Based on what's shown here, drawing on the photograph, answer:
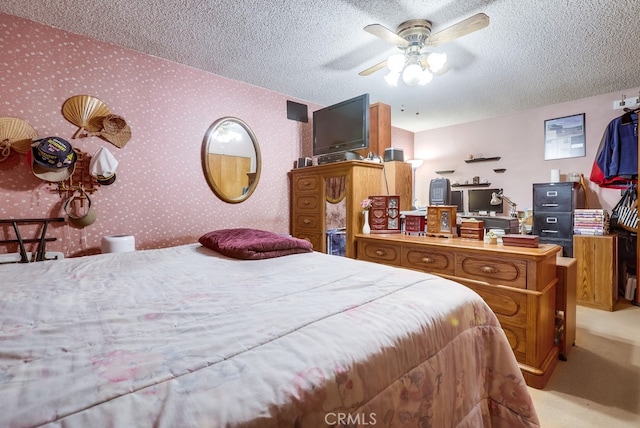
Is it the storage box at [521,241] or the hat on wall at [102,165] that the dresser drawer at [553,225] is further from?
the hat on wall at [102,165]

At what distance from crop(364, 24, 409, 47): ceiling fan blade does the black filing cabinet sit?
2713 mm

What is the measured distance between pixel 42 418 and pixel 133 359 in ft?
0.55

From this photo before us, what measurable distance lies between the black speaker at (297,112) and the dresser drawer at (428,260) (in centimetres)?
209

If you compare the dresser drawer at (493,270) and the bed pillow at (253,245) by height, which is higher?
the bed pillow at (253,245)

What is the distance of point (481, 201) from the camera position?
4.47 meters

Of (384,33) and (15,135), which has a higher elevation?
(384,33)

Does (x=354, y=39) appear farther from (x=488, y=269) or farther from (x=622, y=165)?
(x=622, y=165)

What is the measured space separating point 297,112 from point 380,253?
2.02m

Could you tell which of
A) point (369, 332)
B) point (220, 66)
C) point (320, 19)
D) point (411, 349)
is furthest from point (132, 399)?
point (220, 66)

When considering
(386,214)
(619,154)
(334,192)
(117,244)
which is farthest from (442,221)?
(619,154)

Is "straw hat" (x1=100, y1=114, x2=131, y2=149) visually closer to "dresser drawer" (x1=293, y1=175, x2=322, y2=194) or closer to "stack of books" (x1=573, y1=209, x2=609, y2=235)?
"dresser drawer" (x1=293, y1=175, x2=322, y2=194)

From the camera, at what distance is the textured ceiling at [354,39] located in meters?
1.93

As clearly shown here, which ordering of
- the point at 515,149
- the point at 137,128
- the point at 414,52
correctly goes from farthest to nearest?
the point at 515,149, the point at 137,128, the point at 414,52

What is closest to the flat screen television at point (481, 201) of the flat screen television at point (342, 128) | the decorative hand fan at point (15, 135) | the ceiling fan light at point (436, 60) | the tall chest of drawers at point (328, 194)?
the tall chest of drawers at point (328, 194)
